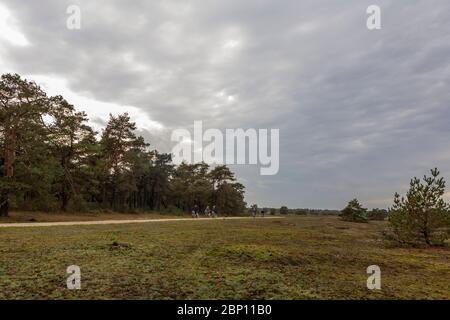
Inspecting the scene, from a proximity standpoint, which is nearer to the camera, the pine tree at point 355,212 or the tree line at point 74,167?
the tree line at point 74,167

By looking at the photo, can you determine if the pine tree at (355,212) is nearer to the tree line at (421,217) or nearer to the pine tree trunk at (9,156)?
the tree line at (421,217)

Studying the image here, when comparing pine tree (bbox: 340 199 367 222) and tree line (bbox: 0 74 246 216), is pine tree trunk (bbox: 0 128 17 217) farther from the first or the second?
pine tree (bbox: 340 199 367 222)

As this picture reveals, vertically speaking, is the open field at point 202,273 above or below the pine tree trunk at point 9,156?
below

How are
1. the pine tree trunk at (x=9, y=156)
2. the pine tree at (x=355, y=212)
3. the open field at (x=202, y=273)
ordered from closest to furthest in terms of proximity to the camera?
the open field at (x=202, y=273)
the pine tree trunk at (x=9, y=156)
the pine tree at (x=355, y=212)

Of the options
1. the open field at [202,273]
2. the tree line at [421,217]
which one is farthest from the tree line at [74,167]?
the tree line at [421,217]

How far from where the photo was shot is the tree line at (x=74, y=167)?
1162 inches

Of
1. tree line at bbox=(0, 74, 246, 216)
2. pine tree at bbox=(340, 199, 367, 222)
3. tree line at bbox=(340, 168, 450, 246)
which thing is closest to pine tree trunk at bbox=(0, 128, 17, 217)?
tree line at bbox=(0, 74, 246, 216)

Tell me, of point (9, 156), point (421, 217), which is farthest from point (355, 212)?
point (9, 156)

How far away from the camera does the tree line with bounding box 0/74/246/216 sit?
2952 cm
